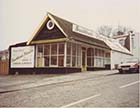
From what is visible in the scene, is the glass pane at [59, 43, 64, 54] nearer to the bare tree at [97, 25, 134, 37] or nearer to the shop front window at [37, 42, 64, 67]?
the shop front window at [37, 42, 64, 67]

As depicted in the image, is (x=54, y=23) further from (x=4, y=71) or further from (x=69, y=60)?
(x=4, y=71)

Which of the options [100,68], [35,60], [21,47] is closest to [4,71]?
[21,47]

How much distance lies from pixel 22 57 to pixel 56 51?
478cm

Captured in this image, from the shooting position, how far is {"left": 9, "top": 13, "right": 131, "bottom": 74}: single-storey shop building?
20.7 metres

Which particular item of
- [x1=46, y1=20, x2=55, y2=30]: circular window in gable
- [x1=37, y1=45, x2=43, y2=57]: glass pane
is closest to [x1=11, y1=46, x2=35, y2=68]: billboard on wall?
[x1=37, y1=45, x2=43, y2=57]: glass pane

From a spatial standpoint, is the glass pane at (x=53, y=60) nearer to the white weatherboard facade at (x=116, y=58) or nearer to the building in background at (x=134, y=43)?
the white weatherboard facade at (x=116, y=58)

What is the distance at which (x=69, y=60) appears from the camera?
2092 cm

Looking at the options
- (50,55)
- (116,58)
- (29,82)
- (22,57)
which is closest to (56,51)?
(50,55)

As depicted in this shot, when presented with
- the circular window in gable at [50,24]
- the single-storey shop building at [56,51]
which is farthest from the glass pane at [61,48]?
the circular window in gable at [50,24]

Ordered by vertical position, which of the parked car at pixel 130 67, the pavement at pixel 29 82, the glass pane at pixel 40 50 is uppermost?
the glass pane at pixel 40 50

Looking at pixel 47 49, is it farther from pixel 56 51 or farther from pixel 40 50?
pixel 56 51

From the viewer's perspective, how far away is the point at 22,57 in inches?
952

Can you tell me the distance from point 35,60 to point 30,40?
202cm

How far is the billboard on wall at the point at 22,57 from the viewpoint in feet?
76.4
